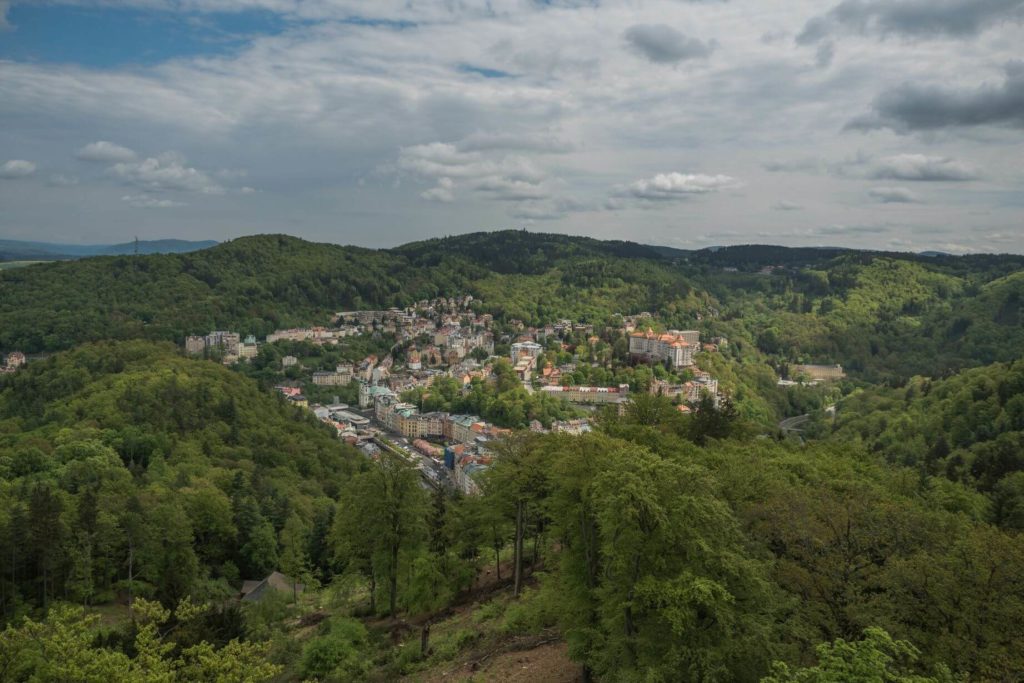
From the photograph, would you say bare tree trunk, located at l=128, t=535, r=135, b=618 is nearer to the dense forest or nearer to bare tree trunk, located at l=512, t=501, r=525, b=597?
the dense forest

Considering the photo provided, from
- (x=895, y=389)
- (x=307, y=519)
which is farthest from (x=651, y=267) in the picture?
(x=307, y=519)

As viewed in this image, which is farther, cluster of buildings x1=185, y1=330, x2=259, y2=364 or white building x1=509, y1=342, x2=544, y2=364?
white building x1=509, y1=342, x2=544, y2=364

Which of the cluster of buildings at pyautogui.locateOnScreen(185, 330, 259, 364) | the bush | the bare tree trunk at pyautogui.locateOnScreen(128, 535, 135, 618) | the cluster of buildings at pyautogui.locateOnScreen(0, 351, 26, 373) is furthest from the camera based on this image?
the cluster of buildings at pyautogui.locateOnScreen(185, 330, 259, 364)

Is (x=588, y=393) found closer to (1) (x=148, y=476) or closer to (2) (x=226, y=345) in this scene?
(2) (x=226, y=345)

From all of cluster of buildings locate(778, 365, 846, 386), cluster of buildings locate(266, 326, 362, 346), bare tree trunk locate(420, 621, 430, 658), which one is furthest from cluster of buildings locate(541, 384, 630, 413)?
bare tree trunk locate(420, 621, 430, 658)

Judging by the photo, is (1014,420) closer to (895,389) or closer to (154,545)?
(895,389)

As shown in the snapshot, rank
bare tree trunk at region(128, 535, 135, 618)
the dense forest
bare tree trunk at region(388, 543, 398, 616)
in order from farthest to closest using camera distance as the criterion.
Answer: bare tree trunk at region(128, 535, 135, 618), bare tree trunk at region(388, 543, 398, 616), the dense forest
